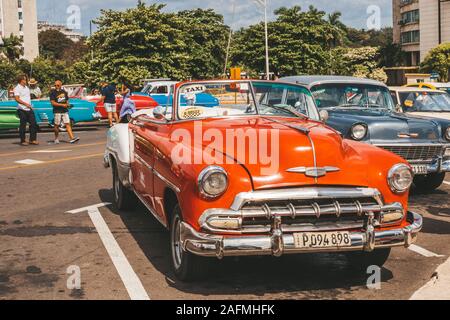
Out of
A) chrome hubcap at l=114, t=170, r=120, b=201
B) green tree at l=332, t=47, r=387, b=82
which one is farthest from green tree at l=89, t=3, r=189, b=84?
green tree at l=332, t=47, r=387, b=82

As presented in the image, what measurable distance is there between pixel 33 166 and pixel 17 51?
9617 cm

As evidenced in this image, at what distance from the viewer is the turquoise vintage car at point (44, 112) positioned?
65.5ft

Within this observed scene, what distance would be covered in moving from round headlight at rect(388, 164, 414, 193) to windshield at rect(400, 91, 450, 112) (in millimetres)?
7491

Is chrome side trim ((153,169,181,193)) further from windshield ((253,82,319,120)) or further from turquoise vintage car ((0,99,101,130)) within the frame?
turquoise vintage car ((0,99,101,130))

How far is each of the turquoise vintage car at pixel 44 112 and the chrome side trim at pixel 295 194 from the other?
16.5m

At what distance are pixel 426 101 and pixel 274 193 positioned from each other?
9021mm

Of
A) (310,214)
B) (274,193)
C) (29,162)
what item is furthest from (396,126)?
(29,162)

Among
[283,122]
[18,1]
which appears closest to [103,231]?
[283,122]

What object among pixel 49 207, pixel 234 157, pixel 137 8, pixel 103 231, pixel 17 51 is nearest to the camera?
pixel 234 157

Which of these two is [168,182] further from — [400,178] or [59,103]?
[59,103]

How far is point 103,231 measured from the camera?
24.8ft

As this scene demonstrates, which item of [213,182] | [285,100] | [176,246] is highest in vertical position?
[285,100]

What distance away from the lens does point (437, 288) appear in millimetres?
5082
